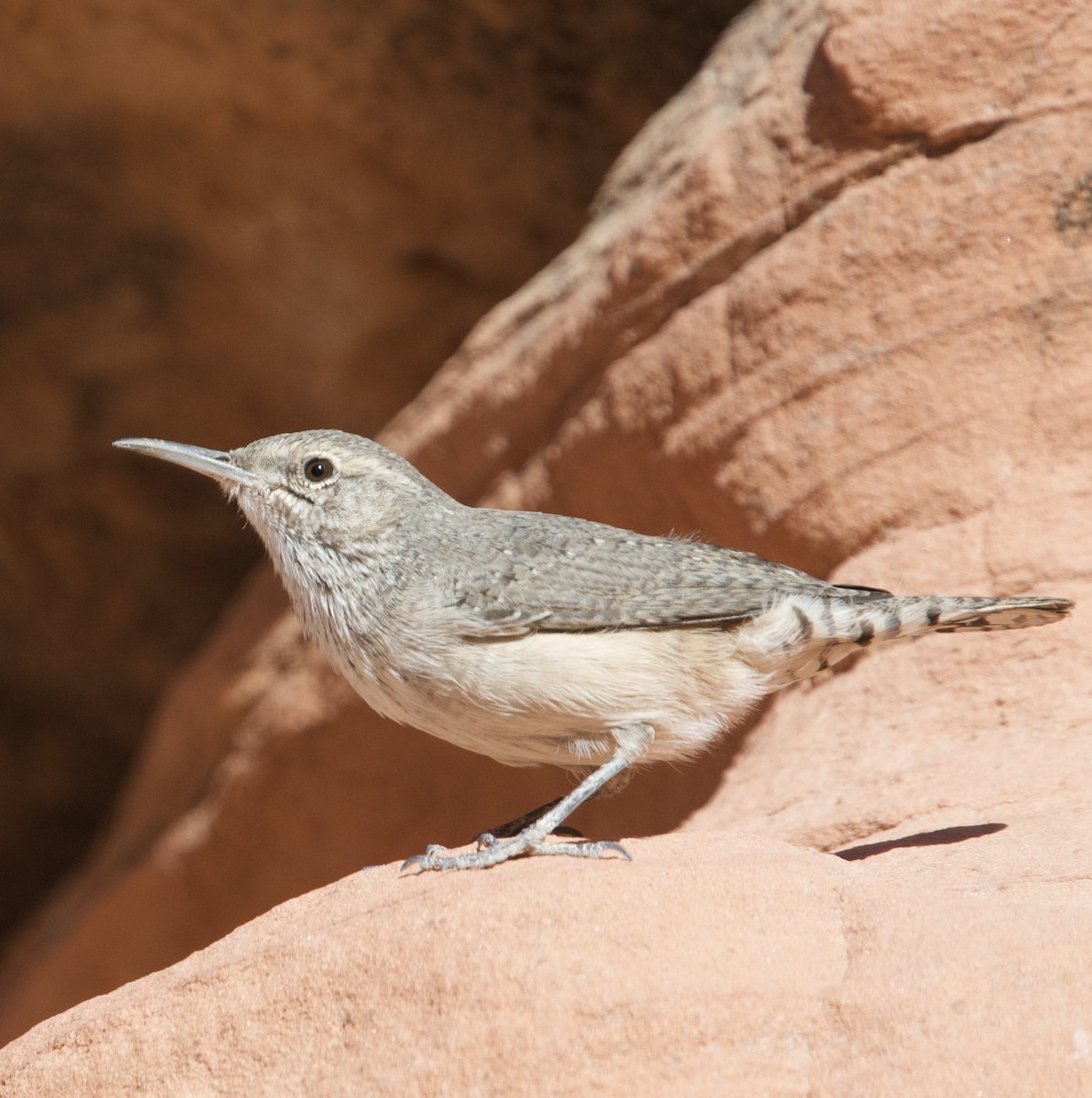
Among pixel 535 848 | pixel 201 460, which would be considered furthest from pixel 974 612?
pixel 201 460

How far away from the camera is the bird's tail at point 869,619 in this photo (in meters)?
4.45

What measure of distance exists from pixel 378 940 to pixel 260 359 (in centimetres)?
808

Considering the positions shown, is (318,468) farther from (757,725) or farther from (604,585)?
(757,725)

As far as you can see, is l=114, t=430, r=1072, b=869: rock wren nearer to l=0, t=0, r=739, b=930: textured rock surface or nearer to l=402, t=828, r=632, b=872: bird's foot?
l=402, t=828, r=632, b=872: bird's foot

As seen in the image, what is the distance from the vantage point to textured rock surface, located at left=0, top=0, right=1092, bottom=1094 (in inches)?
126

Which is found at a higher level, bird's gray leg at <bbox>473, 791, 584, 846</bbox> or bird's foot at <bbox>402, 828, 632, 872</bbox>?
bird's gray leg at <bbox>473, 791, 584, 846</bbox>

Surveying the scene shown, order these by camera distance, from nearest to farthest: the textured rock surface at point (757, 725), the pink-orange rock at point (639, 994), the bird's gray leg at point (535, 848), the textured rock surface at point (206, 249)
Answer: the pink-orange rock at point (639, 994), the textured rock surface at point (757, 725), the bird's gray leg at point (535, 848), the textured rock surface at point (206, 249)

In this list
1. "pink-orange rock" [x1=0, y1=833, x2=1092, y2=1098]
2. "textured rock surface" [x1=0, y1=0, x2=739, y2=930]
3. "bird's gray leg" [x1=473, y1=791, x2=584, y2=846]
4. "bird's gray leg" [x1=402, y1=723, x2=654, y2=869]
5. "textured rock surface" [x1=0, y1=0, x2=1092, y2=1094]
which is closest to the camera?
"pink-orange rock" [x1=0, y1=833, x2=1092, y2=1098]

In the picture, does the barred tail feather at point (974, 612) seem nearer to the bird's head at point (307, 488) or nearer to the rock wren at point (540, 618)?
the rock wren at point (540, 618)

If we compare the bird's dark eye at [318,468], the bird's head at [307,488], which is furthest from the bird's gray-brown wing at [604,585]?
the bird's dark eye at [318,468]

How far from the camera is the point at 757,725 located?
596 cm

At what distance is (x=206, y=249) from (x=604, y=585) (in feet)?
22.6

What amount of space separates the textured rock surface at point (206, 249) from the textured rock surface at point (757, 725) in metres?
2.00

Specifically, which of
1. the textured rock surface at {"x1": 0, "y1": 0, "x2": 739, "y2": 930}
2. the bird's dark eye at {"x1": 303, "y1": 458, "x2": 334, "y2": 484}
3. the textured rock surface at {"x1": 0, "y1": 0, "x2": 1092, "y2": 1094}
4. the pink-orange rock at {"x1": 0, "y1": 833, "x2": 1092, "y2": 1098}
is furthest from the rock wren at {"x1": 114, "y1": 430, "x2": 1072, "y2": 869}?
the textured rock surface at {"x1": 0, "y1": 0, "x2": 739, "y2": 930}
